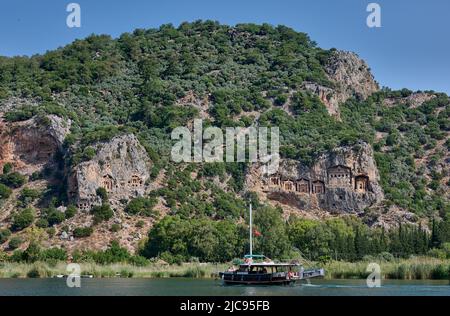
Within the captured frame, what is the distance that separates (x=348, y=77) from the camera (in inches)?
6122

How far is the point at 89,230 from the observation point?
9462 centimetres

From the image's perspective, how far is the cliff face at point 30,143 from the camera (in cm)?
10956

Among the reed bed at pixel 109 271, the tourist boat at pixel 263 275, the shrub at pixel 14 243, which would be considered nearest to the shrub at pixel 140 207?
the shrub at pixel 14 243

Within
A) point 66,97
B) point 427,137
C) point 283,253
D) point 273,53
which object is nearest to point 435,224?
point 283,253

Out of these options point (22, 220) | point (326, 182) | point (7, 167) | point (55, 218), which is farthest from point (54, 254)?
point (326, 182)

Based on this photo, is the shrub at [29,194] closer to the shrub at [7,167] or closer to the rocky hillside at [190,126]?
the rocky hillside at [190,126]

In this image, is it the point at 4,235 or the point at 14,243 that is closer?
the point at 14,243

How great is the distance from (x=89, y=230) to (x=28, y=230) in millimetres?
7683

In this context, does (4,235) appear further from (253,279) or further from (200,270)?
(253,279)

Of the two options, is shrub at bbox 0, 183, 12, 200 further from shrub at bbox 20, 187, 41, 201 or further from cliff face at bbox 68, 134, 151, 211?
cliff face at bbox 68, 134, 151, 211

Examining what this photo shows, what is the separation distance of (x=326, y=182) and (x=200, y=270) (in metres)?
46.0

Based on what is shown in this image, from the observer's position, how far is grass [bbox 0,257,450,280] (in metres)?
63.1

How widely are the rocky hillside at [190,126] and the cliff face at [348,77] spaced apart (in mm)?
428

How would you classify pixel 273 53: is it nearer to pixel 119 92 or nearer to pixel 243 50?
pixel 243 50
